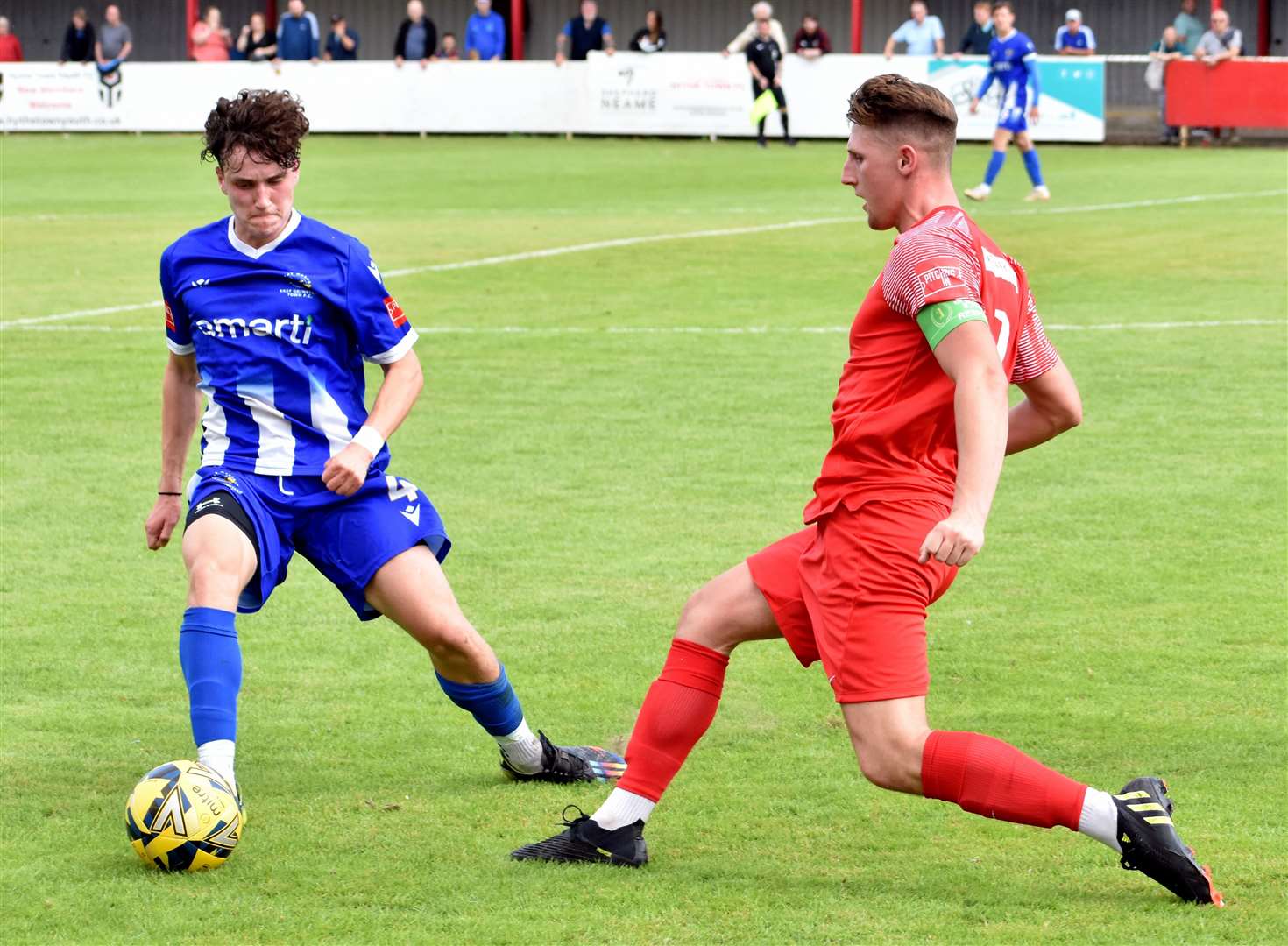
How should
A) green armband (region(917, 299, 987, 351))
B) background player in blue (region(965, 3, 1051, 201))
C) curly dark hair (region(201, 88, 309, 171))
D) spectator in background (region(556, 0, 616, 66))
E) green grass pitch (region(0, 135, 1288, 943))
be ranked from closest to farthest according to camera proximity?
green armband (region(917, 299, 987, 351))
green grass pitch (region(0, 135, 1288, 943))
curly dark hair (region(201, 88, 309, 171))
background player in blue (region(965, 3, 1051, 201))
spectator in background (region(556, 0, 616, 66))

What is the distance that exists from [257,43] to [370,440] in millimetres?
31595

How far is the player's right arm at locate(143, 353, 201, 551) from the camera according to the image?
17.1ft

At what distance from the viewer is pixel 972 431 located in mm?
3953

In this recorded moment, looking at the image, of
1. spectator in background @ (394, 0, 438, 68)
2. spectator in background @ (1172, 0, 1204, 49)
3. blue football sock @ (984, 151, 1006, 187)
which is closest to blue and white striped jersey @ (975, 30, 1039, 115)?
blue football sock @ (984, 151, 1006, 187)

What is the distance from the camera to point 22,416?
34.4 feet

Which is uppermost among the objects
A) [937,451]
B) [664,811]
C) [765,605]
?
[937,451]

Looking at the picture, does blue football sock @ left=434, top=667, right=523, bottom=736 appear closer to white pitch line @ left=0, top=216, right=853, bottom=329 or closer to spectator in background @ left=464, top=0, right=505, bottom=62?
white pitch line @ left=0, top=216, right=853, bottom=329

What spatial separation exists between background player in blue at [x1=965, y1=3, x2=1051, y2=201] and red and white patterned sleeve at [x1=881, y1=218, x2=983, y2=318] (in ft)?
58.4

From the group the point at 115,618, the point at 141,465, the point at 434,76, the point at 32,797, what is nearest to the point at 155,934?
the point at 32,797

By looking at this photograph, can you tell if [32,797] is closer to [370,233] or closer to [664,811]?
[664,811]

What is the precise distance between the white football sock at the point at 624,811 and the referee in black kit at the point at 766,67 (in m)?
27.1

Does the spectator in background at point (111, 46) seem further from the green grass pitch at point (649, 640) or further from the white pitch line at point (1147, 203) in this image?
the green grass pitch at point (649, 640)

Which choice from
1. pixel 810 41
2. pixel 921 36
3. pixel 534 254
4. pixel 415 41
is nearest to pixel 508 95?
pixel 415 41

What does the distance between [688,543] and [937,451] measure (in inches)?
141
